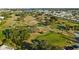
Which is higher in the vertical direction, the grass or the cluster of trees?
the grass

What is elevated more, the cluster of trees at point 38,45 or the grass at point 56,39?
the grass at point 56,39

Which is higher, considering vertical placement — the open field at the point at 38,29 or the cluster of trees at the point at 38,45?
the open field at the point at 38,29

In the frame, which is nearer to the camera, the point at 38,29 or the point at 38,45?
the point at 38,45

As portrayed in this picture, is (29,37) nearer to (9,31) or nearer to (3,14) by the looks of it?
(9,31)

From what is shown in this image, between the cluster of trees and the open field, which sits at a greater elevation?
the open field
